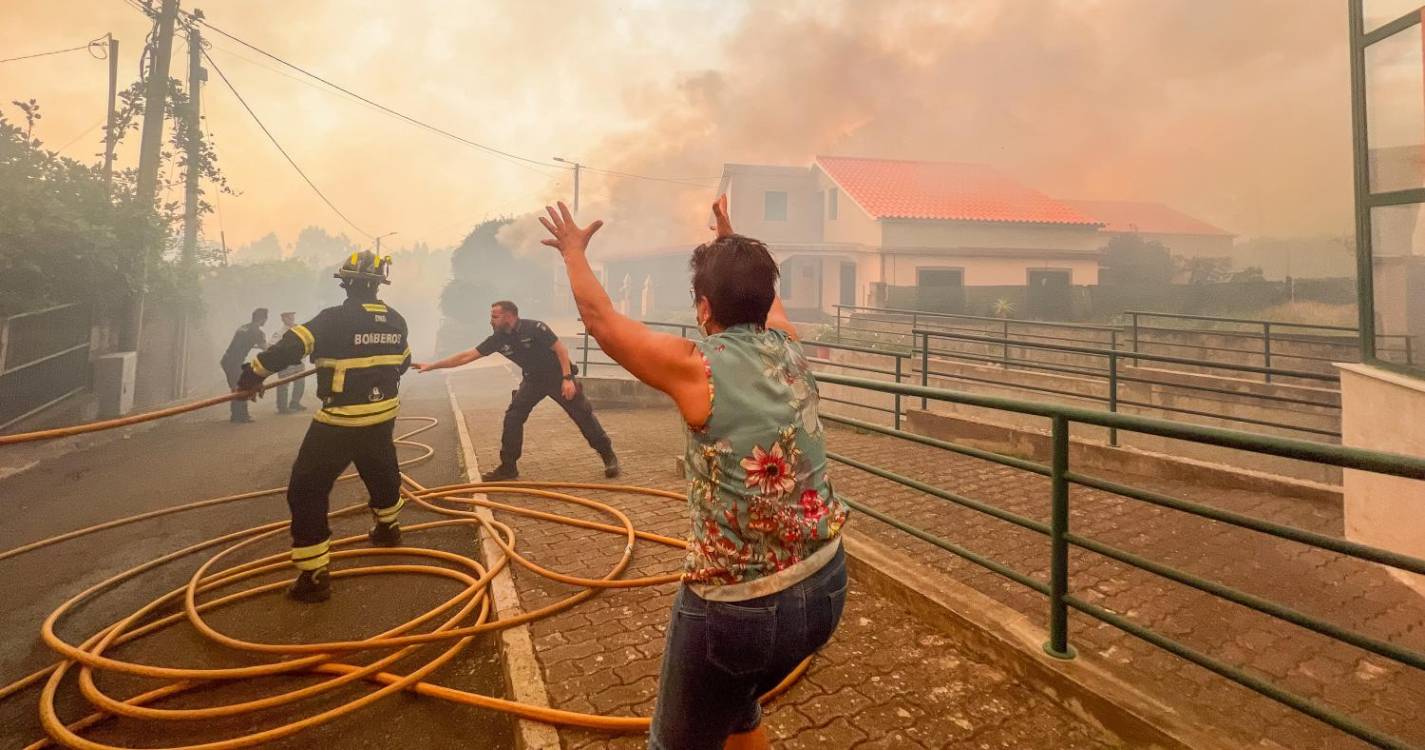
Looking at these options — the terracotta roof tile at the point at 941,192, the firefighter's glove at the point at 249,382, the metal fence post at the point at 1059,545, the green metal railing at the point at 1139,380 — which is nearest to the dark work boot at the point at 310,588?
the firefighter's glove at the point at 249,382

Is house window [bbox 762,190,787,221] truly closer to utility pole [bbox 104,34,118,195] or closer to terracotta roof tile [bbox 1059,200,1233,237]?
terracotta roof tile [bbox 1059,200,1233,237]

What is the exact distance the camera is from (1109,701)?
2.29 m

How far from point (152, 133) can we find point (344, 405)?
1437 cm

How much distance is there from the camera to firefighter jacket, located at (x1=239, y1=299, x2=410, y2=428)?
385 centimetres

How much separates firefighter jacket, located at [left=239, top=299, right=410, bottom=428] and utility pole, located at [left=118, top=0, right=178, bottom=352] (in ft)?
41.3

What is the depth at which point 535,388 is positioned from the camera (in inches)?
258

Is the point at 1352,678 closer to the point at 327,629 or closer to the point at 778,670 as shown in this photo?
the point at 778,670

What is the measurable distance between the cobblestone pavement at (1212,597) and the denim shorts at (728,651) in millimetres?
1811

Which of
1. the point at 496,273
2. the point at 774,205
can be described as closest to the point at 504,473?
the point at 774,205

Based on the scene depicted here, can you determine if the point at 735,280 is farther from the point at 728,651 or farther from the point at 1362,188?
the point at 1362,188

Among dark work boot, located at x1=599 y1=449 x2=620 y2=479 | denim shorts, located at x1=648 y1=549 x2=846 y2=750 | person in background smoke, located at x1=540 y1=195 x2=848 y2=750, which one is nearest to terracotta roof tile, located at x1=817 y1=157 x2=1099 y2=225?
dark work boot, located at x1=599 y1=449 x2=620 y2=479

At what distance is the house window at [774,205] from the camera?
3023cm

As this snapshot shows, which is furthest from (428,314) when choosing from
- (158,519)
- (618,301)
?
(158,519)

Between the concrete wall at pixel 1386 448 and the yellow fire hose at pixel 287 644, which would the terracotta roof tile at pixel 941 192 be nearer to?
the concrete wall at pixel 1386 448
